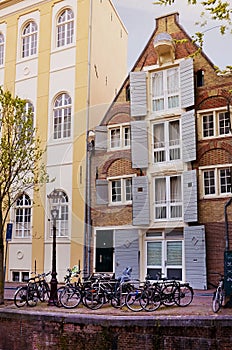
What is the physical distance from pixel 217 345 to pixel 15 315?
512 centimetres

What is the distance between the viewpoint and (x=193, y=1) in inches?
349

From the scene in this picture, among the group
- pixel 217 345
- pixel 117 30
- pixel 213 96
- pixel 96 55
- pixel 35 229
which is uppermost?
pixel 117 30

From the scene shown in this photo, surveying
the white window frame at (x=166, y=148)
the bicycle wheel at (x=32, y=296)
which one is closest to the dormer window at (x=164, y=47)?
the white window frame at (x=166, y=148)

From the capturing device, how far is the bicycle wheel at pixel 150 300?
1195cm

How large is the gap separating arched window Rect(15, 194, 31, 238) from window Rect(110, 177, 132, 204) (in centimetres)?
414

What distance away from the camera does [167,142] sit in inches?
742

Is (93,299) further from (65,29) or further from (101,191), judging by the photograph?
(65,29)

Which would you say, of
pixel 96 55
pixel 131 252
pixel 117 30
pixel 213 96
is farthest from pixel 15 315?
pixel 117 30

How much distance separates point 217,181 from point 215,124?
90.4 inches

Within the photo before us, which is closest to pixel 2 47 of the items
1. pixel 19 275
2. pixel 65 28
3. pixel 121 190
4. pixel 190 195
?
pixel 65 28

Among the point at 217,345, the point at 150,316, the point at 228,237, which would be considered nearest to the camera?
the point at 217,345

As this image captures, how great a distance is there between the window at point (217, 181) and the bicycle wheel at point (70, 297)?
7.24m

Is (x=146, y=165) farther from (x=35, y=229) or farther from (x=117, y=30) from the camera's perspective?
(x=117, y=30)

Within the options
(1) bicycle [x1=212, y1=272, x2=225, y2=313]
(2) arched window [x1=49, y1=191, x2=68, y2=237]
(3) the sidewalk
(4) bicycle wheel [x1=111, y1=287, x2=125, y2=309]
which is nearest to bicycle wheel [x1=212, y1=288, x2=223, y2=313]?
(1) bicycle [x1=212, y1=272, x2=225, y2=313]
